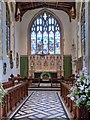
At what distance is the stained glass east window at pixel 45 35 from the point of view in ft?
71.2

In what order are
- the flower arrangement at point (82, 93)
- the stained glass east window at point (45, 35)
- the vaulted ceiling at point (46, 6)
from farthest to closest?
1. the stained glass east window at point (45, 35)
2. the vaulted ceiling at point (46, 6)
3. the flower arrangement at point (82, 93)

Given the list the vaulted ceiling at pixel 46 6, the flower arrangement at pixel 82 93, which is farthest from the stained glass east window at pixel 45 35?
the flower arrangement at pixel 82 93

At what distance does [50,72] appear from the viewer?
20938mm

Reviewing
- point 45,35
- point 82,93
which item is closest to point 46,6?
point 45,35

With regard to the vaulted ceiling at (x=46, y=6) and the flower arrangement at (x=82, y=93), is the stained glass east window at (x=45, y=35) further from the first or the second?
the flower arrangement at (x=82, y=93)

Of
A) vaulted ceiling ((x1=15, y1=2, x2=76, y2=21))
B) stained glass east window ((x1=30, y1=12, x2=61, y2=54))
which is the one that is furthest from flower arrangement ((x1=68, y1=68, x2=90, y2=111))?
stained glass east window ((x1=30, y1=12, x2=61, y2=54))

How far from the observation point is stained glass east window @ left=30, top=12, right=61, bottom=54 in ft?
71.2

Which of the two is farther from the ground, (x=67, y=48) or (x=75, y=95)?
(x=67, y=48)

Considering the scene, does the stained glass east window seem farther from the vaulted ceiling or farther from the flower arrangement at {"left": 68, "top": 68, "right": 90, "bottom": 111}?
the flower arrangement at {"left": 68, "top": 68, "right": 90, "bottom": 111}

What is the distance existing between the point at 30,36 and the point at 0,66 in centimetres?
961

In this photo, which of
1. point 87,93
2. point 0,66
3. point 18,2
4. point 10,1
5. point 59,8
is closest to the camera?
point 87,93

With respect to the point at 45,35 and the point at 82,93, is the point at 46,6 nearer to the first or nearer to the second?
the point at 45,35

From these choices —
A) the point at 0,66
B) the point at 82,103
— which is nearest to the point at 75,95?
the point at 82,103

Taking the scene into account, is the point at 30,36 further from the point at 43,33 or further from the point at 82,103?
the point at 82,103
